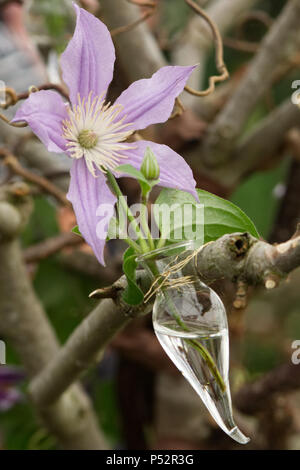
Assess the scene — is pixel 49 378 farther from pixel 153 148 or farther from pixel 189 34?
pixel 189 34

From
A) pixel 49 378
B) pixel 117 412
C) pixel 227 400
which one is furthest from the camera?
pixel 117 412

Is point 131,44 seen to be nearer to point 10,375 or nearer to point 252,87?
point 252,87

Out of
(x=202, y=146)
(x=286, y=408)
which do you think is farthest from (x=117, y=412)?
(x=202, y=146)

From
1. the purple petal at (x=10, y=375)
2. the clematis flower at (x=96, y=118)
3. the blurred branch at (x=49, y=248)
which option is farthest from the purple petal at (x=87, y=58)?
the purple petal at (x=10, y=375)

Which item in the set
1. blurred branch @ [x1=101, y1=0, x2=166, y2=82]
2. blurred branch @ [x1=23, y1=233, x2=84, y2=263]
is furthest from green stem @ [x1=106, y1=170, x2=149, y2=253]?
blurred branch @ [x1=23, y1=233, x2=84, y2=263]

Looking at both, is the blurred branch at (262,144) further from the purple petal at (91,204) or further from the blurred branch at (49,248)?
the purple petal at (91,204)

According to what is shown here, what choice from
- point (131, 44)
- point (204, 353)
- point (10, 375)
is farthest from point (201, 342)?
point (10, 375)
